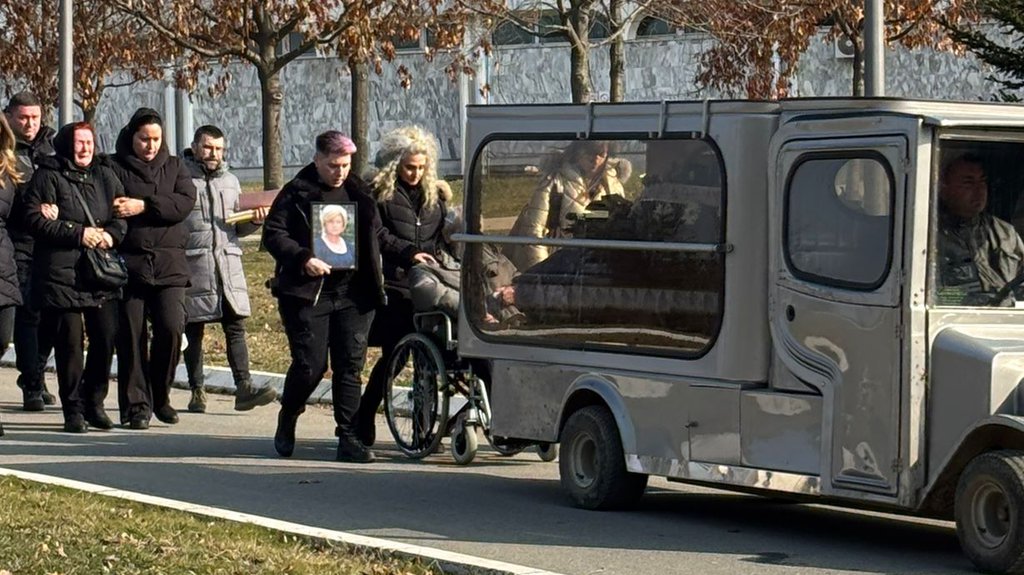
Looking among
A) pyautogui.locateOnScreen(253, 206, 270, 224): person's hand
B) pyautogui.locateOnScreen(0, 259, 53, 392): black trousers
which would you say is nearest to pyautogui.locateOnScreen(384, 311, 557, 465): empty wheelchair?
pyautogui.locateOnScreen(253, 206, 270, 224): person's hand

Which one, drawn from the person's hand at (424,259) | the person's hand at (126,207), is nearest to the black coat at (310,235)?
the person's hand at (424,259)

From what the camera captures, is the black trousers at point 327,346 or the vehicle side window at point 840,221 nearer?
the vehicle side window at point 840,221

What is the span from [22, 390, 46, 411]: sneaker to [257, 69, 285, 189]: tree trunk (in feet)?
31.4

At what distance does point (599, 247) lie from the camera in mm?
10531

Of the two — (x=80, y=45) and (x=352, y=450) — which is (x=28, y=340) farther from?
(x=80, y=45)

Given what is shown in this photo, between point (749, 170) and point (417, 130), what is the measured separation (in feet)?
12.7

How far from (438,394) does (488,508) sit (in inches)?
71.7

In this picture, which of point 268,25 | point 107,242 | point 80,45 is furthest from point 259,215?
point 80,45

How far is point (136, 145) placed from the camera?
14188 millimetres

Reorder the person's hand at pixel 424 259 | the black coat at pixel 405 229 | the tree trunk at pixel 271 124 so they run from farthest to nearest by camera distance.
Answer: the tree trunk at pixel 271 124 < the black coat at pixel 405 229 < the person's hand at pixel 424 259

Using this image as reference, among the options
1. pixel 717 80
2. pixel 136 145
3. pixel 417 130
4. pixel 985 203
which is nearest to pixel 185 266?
pixel 136 145

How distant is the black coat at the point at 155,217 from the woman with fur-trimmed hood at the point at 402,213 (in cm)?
164

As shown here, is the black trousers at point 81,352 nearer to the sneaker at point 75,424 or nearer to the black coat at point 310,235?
the sneaker at point 75,424

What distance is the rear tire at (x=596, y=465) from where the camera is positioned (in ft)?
34.0
